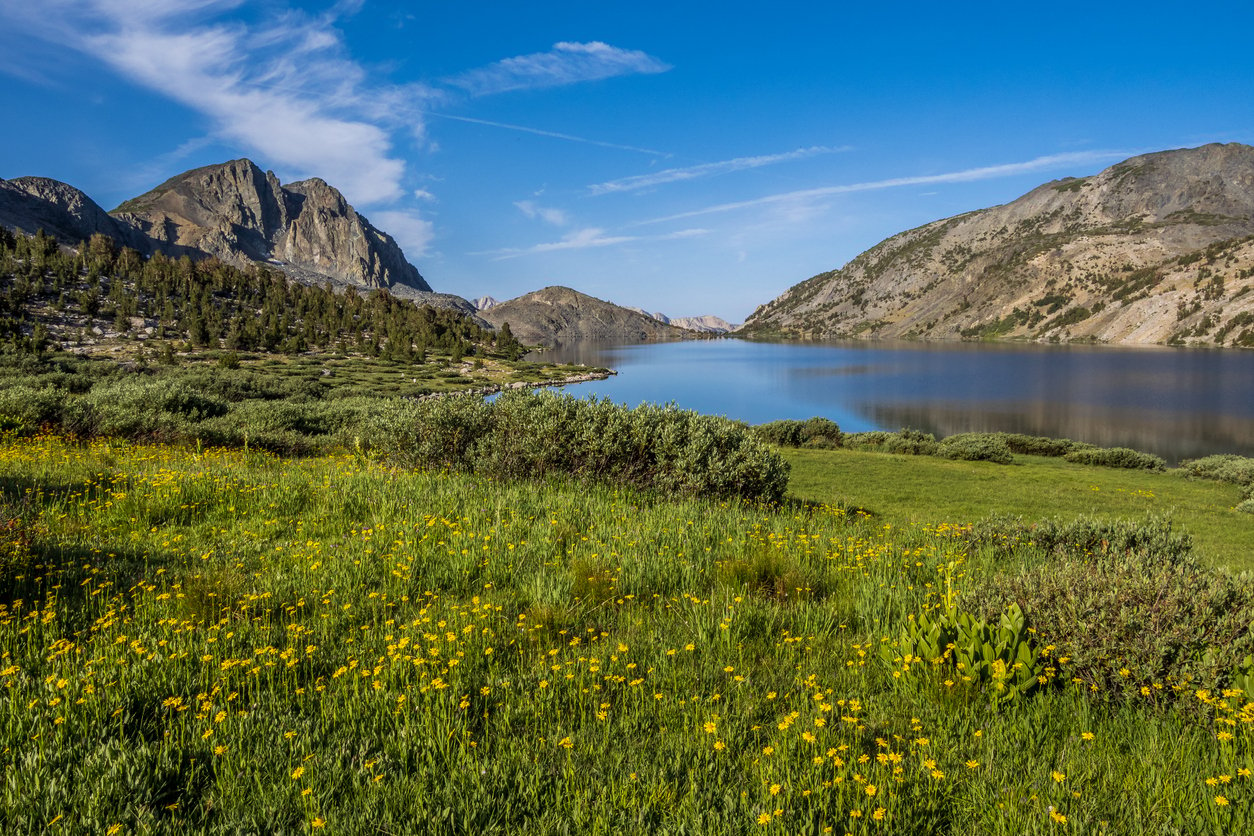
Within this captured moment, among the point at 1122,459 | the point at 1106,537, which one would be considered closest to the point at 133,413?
the point at 1106,537

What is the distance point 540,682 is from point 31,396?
70.3 feet

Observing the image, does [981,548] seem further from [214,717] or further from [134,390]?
[134,390]

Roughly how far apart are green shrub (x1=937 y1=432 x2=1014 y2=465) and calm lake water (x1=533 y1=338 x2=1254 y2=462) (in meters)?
14.9

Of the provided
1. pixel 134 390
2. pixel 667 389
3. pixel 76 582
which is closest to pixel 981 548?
pixel 76 582

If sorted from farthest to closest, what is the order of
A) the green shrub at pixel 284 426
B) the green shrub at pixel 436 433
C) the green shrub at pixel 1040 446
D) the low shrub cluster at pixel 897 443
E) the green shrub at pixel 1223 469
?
the low shrub cluster at pixel 897 443 < the green shrub at pixel 1040 446 < the green shrub at pixel 1223 469 < the green shrub at pixel 284 426 < the green shrub at pixel 436 433

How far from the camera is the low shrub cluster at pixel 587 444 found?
11820mm

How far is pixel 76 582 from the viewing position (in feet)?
18.6

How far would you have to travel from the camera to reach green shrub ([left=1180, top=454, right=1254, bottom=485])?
28189mm

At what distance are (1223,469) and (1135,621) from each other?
35.7 metres

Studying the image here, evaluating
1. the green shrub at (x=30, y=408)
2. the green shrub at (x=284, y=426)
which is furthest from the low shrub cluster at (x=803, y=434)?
the green shrub at (x=30, y=408)

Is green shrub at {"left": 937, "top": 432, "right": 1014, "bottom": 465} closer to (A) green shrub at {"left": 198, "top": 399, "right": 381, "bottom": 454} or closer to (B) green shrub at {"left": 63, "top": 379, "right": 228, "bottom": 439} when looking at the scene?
(A) green shrub at {"left": 198, "top": 399, "right": 381, "bottom": 454}

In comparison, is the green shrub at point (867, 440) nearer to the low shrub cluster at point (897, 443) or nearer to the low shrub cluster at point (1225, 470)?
the low shrub cluster at point (897, 443)

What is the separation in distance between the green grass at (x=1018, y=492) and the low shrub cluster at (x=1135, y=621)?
32.4 ft

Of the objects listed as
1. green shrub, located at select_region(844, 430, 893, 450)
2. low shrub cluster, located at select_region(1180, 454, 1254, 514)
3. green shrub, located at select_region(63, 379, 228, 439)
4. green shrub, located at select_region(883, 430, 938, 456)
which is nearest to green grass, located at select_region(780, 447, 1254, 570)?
low shrub cluster, located at select_region(1180, 454, 1254, 514)
